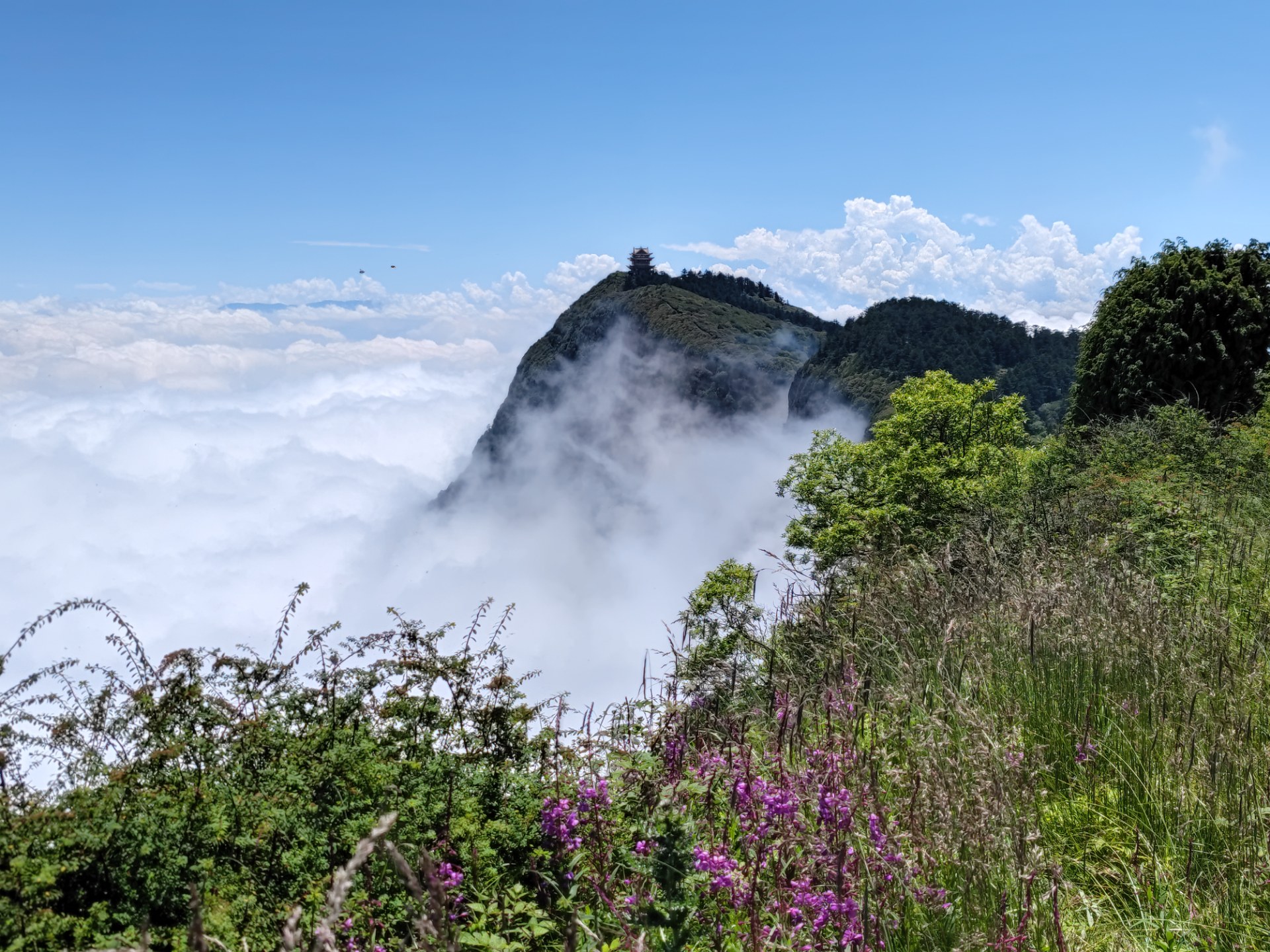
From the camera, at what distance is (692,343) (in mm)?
163500

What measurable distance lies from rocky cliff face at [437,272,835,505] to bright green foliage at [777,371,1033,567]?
12816 centimetres

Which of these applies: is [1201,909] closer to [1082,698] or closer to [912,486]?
[1082,698]

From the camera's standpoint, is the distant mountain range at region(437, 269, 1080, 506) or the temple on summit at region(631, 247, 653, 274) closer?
the distant mountain range at region(437, 269, 1080, 506)

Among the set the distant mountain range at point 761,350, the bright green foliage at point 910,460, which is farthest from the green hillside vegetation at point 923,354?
the bright green foliage at point 910,460

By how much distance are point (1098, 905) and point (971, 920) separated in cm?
76

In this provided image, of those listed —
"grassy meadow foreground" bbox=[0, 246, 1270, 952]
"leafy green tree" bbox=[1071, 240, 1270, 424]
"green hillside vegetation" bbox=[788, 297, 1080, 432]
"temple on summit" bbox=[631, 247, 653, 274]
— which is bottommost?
"grassy meadow foreground" bbox=[0, 246, 1270, 952]

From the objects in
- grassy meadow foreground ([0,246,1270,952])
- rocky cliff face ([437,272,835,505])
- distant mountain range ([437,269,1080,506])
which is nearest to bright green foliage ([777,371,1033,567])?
grassy meadow foreground ([0,246,1270,952])

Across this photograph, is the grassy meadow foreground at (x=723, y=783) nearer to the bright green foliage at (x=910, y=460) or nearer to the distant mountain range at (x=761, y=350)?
the bright green foliage at (x=910, y=460)

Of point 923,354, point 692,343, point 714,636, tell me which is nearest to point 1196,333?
point 714,636

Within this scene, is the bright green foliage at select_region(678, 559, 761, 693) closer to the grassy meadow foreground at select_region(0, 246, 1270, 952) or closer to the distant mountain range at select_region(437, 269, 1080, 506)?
the grassy meadow foreground at select_region(0, 246, 1270, 952)

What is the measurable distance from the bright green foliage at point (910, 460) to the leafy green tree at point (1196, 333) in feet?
11.3

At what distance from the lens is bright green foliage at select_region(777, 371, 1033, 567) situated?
21547 millimetres

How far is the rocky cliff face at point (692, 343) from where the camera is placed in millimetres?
161000

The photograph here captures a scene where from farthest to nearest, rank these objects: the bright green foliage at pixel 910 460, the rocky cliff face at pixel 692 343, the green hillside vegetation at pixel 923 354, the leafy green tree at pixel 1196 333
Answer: the rocky cliff face at pixel 692 343
the green hillside vegetation at pixel 923 354
the bright green foliage at pixel 910 460
the leafy green tree at pixel 1196 333
